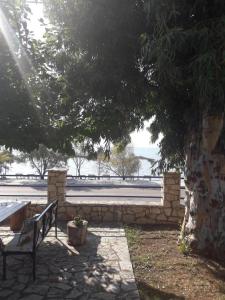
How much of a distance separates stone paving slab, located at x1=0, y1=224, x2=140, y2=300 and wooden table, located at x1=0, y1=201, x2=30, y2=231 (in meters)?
0.40

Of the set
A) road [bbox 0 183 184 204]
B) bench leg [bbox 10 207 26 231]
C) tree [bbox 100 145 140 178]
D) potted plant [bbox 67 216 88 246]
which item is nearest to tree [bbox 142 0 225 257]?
potted plant [bbox 67 216 88 246]

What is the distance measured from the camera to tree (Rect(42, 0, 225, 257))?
5.41 meters

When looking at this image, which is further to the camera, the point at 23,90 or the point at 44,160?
the point at 44,160

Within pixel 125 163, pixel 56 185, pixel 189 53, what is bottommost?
pixel 56 185

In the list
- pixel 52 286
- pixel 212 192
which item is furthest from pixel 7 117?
pixel 212 192

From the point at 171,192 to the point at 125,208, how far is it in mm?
1321

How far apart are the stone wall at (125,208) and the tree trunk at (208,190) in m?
2.44

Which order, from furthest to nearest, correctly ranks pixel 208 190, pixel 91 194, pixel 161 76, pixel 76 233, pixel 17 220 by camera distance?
pixel 91 194, pixel 17 220, pixel 76 233, pixel 208 190, pixel 161 76

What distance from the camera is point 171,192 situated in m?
9.39

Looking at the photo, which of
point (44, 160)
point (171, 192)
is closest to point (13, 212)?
point (171, 192)

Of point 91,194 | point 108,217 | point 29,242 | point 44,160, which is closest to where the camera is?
point 29,242

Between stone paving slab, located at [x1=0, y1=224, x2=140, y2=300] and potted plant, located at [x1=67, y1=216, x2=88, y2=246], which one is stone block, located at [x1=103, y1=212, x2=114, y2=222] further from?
potted plant, located at [x1=67, y1=216, x2=88, y2=246]

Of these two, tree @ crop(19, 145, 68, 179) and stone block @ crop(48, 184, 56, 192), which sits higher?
tree @ crop(19, 145, 68, 179)

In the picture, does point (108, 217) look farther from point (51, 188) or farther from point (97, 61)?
point (97, 61)
